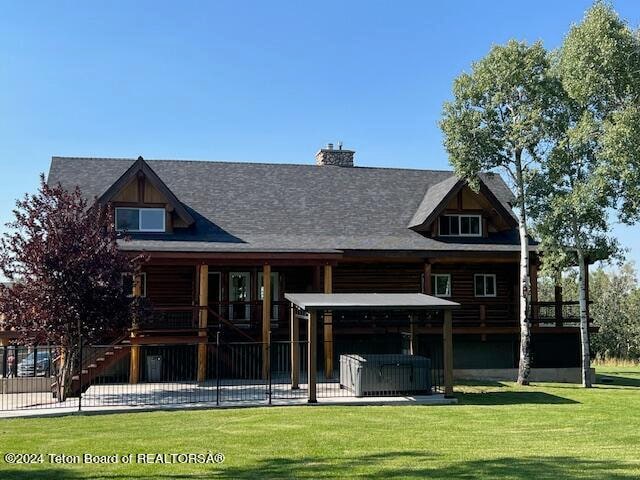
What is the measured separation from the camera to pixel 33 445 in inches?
491

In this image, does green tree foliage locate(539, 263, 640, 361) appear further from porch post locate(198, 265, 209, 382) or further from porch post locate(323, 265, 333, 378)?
porch post locate(198, 265, 209, 382)

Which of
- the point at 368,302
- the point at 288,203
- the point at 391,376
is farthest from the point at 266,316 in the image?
the point at 288,203

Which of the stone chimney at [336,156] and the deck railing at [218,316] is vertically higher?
the stone chimney at [336,156]

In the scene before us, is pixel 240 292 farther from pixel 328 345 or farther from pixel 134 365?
pixel 134 365

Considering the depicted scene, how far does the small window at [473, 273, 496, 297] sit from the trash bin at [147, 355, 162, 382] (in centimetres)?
1379

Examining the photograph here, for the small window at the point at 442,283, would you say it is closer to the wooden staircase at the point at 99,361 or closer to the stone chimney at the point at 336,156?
the stone chimney at the point at 336,156

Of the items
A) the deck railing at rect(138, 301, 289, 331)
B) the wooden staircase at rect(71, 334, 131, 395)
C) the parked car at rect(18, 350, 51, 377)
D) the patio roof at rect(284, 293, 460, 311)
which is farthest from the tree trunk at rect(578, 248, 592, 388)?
the parked car at rect(18, 350, 51, 377)

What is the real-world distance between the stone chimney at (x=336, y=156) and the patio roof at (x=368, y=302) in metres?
14.6

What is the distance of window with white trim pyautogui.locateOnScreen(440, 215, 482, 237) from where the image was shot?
28516 millimetres

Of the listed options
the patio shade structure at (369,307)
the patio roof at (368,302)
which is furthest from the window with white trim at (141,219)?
the patio shade structure at (369,307)

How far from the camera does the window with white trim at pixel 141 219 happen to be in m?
25.6

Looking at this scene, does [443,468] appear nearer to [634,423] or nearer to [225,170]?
[634,423]

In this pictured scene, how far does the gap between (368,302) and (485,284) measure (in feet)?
37.2

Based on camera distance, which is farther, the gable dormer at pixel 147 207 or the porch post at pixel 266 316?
the gable dormer at pixel 147 207
